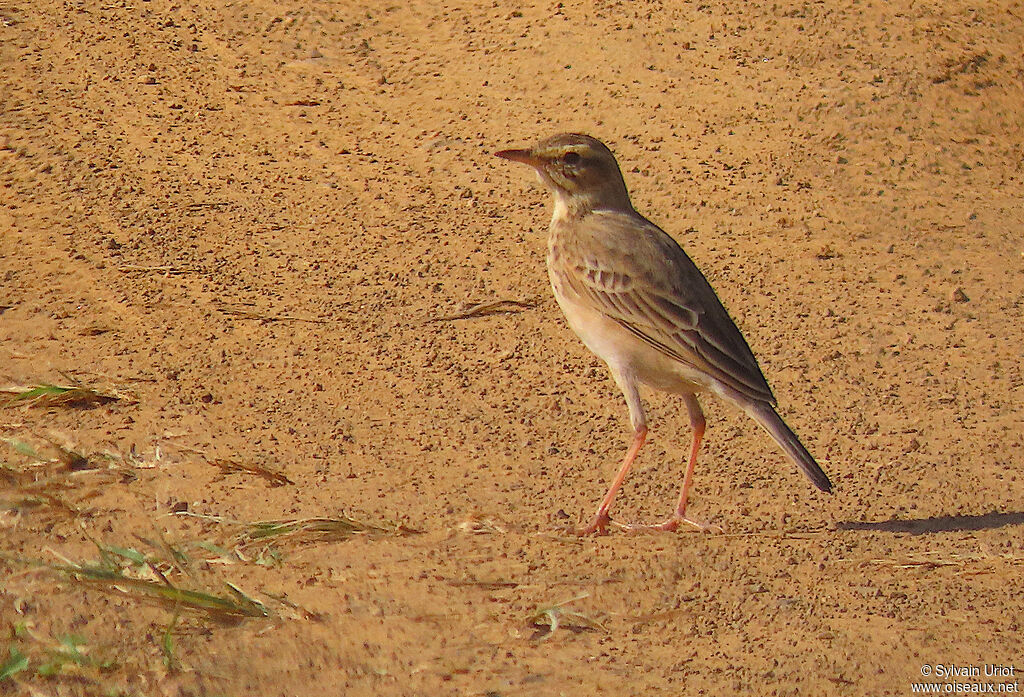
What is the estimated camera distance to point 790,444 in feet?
19.4

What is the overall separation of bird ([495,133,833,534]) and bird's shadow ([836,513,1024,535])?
43 cm

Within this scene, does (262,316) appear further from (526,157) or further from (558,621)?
(558,621)

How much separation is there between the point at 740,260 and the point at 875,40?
2756mm

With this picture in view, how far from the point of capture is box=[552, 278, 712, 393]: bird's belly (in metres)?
6.37

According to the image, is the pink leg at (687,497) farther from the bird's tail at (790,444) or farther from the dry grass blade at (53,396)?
the dry grass blade at (53,396)

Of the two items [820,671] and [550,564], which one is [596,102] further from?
[820,671]

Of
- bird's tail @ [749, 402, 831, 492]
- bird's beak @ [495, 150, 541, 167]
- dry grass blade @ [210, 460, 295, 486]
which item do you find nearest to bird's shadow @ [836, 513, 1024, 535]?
bird's tail @ [749, 402, 831, 492]

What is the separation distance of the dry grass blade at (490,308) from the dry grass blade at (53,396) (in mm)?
1898

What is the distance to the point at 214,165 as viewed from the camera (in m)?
9.32

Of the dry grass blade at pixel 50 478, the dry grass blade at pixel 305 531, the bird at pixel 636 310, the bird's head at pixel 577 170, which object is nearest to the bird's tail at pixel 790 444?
the bird at pixel 636 310

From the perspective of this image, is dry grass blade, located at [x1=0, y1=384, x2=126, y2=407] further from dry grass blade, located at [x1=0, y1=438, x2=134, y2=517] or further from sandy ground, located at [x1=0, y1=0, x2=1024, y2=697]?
dry grass blade, located at [x1=0, y1=438, x2=134, y2=517]

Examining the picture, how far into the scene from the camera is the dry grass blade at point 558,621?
5191 millimetres

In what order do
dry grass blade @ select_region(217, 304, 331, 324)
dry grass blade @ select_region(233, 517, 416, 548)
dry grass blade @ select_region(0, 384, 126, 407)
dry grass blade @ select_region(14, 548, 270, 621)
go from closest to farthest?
dry grass blade @ select_region(14, 548, 270, 621), dry grass blade @ select_region(233, 517, 416, 548), dry grass blade @ select_region(0, 384, 126, 407), dry grass blade @ select_region(217, 304, 331, 324)

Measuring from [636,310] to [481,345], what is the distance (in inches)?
59.1
